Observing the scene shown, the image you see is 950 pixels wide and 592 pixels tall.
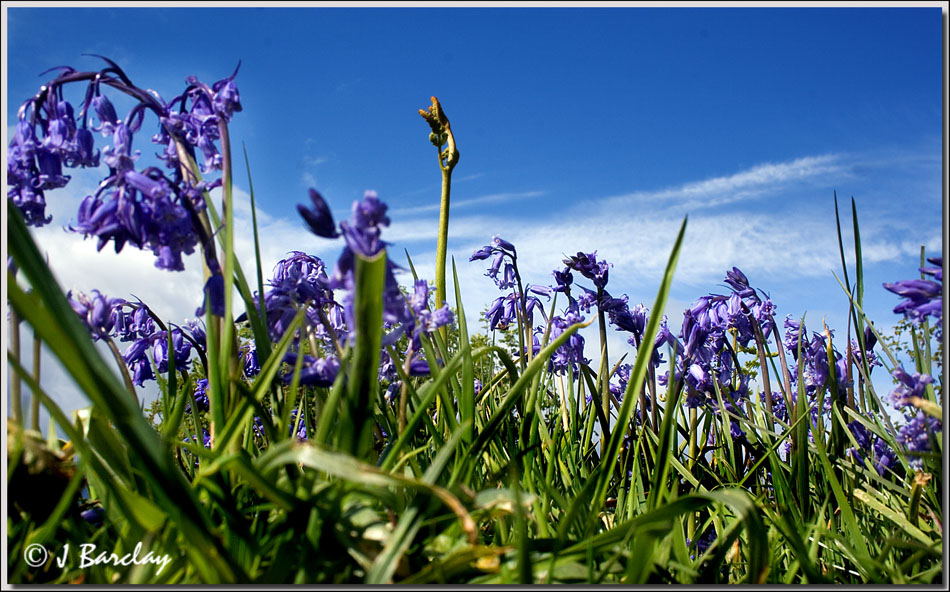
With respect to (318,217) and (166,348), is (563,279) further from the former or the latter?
(318,217)

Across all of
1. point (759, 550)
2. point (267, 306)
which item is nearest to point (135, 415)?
point (267, 306)

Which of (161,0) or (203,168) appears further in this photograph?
(203,168)

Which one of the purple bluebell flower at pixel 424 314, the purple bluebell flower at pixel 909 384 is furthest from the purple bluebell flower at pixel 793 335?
the purple bluebell flower at pixel 424 314

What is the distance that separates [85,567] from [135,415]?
0.58 m

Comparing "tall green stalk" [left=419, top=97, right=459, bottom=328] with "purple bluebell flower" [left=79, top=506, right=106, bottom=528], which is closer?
"purple bluebell flower" [left=79, top=506, right=106, bottom=528]

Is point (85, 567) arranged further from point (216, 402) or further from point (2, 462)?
point (216, 402)

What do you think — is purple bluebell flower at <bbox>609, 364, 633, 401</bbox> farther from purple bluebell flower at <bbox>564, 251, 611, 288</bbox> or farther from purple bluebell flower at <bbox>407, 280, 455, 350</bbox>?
purple bluebell flower at <bbox>407, 280, 455, 350</bbox>

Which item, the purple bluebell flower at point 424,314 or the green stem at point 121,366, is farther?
the green stem at point 121,366

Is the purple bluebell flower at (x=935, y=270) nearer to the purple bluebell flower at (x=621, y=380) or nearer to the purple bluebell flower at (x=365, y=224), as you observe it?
the purple bluebell flower at (x=365, y=224)

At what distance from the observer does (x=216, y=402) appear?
5.62 ft

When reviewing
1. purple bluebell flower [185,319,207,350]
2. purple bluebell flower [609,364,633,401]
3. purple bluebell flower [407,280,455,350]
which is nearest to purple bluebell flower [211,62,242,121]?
purple bluebell flower [407,280,455,350]
